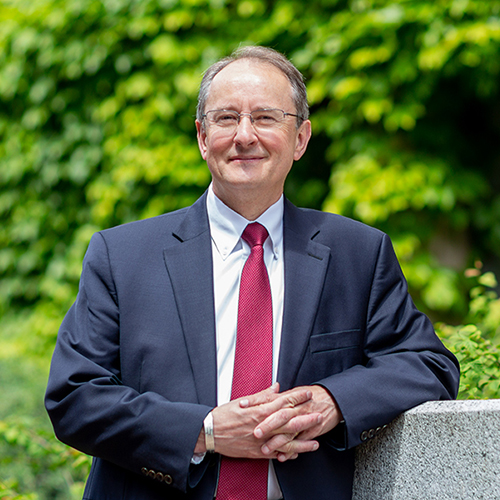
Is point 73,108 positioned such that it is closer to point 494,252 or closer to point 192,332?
point 494,252

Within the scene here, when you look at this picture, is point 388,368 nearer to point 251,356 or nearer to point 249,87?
point 251,356

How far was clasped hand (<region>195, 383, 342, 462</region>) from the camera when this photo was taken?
5.53 ft

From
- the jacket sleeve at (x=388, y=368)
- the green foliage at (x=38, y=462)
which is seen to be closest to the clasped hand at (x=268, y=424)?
the jacket sleeve at (x=388, y=368)

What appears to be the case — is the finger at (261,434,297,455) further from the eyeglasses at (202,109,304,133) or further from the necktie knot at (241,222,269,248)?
the eyeglasses at (202,109,304,133)

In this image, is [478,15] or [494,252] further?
[494,252]

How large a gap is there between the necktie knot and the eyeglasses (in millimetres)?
315

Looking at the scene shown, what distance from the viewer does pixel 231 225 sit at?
210 centimetres

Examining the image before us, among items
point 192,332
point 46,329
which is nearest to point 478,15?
point 192,332

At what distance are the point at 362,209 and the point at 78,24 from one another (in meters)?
2.75

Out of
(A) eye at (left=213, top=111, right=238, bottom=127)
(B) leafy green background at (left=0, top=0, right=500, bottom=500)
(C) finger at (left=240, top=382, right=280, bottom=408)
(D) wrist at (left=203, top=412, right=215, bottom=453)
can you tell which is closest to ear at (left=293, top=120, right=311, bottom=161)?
(A) eye at (left=213, top=111, right=238, bottom=127)

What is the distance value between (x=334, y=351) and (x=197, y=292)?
0.46 meters

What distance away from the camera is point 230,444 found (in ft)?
5.61

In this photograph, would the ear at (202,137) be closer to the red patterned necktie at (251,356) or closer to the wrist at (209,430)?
the red patterned necktie at (251,356)

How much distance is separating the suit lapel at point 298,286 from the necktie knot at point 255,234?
8cm
